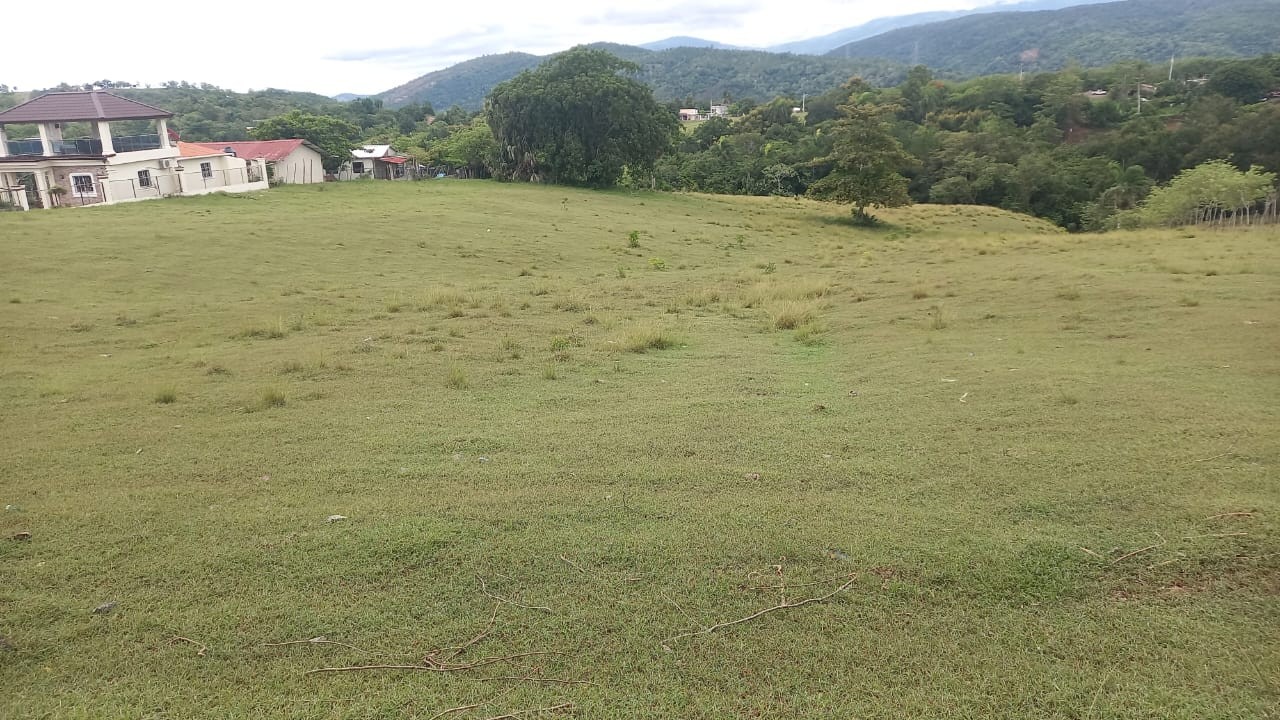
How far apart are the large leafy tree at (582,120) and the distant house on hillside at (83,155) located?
66.0 ft

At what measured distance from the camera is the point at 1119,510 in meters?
4.99

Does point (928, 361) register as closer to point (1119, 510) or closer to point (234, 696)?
point (1119, 510)

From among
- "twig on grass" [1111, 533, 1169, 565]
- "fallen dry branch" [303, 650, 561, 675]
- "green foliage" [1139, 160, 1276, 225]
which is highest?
"green foliage" [1139, 160, 1276, 225]

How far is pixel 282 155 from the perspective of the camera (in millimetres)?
48469

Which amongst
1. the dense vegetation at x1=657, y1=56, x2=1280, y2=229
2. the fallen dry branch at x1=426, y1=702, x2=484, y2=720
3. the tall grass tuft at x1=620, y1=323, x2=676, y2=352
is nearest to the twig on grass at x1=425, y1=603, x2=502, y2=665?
the fallen dry branch at x1=426, y1=702, x2=484, y2=720

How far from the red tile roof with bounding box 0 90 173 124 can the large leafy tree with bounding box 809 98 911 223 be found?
33259 mm

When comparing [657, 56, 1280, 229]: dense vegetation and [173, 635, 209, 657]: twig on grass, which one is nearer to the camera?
[173, 635, 209, 657]: twig on grass

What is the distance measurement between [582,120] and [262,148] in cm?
2158

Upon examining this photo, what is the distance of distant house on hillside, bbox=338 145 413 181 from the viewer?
63.8 meters

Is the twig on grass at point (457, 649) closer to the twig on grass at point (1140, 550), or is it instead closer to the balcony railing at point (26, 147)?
the twig on grass at point (1140, 550)

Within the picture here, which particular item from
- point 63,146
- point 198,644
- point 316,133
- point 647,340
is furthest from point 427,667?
point 316,133

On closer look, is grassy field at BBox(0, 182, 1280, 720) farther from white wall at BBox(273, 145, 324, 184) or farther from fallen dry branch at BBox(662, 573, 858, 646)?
white wall at BBox(273, 145, 324, 184)

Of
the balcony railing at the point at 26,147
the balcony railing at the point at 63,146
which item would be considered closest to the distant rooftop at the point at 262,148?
the balcony railing at the point at 63,146

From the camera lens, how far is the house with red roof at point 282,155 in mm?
47094
